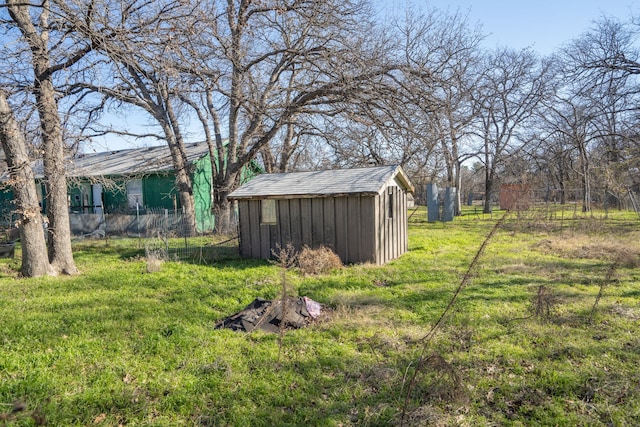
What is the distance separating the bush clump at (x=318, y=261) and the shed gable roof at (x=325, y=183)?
5.50 ft

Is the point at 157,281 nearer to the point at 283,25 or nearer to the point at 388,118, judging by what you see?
the point at 388,118

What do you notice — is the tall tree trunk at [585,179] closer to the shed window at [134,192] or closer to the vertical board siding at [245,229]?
the vertical board siding at [245,229]

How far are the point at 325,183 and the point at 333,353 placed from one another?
265 inches

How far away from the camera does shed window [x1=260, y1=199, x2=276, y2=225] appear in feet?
37.0

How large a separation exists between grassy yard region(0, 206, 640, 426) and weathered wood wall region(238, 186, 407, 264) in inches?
62.3

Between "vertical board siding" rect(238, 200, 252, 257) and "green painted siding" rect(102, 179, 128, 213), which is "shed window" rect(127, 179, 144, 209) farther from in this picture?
"vertical board siding" rect(238, 200, 252, 257)

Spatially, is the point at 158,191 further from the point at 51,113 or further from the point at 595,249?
the point at 595,249

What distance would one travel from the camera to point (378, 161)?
1791 cm

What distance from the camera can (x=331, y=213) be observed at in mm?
10430

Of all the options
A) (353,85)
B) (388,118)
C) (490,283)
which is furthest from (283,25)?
(490,283)

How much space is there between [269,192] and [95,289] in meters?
5.06

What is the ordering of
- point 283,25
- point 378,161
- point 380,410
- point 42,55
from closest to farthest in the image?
point 380,410 → point 42,55 → point 283,25 → point 378,161

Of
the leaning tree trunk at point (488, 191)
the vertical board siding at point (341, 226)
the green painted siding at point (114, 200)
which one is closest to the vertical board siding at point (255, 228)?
the vertical board siding at point (341, 226)

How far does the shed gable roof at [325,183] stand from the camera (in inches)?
398
